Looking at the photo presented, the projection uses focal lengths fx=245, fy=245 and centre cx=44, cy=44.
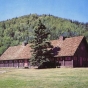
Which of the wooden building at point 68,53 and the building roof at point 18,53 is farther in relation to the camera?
the building roof at point 18,53

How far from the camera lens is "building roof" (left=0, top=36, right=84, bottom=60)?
56.8 meters

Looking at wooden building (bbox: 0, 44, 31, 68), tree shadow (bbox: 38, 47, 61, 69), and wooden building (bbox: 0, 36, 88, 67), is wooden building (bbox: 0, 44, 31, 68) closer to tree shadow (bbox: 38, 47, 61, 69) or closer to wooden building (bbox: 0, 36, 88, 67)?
wooden building (bbox: 0, 36, 88, 67)

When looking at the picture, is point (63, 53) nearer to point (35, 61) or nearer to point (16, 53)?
point (35, 61)

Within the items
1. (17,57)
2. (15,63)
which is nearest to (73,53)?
(17,57)

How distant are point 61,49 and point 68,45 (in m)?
1.93

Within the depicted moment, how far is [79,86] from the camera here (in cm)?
2109

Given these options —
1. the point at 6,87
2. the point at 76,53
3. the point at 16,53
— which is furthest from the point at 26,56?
the point at 6,87

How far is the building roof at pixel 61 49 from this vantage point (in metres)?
56.8

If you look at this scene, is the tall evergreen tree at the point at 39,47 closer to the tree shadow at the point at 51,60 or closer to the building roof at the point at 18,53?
the tree shadow at the point at 51,60

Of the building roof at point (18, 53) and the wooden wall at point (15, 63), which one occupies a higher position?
the building roof at point (18, 53)

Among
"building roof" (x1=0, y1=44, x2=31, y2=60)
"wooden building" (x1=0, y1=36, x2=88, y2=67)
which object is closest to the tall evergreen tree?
"wooden building" (x1=0, y1=36, x2=88, y2=67)

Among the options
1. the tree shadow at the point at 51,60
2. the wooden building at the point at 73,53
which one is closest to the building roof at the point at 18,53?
the tree shadow at the point at 51,60

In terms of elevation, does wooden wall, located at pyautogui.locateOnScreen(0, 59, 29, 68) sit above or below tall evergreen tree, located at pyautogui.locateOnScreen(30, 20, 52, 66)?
below

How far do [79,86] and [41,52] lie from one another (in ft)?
114
